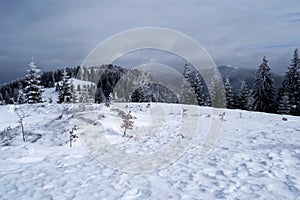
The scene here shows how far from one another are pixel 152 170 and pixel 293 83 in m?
40.5

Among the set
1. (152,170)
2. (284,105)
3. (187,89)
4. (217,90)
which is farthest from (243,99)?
(152,170)

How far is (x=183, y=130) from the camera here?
13141 millimetres

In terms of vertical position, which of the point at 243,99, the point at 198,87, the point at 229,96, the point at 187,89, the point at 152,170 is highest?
the point at 198,87

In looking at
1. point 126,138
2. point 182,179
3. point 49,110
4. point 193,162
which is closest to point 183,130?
point 126,138

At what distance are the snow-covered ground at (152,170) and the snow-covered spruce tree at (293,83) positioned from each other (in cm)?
3116

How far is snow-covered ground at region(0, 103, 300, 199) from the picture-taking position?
238 inches

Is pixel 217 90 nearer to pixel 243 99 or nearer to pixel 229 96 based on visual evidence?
pixel 229 96

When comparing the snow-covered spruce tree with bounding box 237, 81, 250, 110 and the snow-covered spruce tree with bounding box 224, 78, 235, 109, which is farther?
the snow-covered spruce tree with bounding box 224, 78, 235, 109

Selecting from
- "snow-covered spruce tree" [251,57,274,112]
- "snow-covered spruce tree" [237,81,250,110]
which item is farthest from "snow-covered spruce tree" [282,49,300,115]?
"snow-covered spruce tree" [237,81,250,110]

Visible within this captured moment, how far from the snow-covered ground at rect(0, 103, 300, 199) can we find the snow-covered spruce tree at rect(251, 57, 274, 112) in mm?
29583

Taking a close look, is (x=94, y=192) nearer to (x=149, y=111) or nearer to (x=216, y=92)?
(x=149, y=111)

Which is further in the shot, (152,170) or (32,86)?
(32,86)

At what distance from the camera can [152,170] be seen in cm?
759

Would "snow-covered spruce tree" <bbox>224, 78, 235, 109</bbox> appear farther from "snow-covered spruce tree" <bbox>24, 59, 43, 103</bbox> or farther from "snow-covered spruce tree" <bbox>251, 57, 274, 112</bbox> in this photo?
"snow-covered spruce tree" <bbox>24, 59, 43, 103</bbox>
